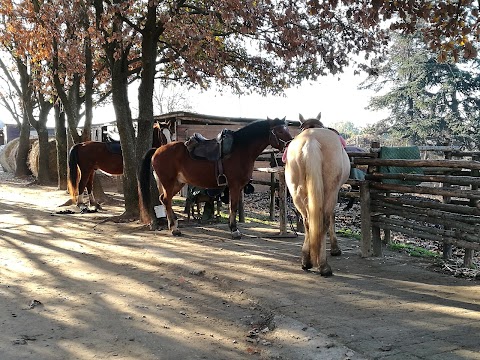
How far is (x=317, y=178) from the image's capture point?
4.92 metres

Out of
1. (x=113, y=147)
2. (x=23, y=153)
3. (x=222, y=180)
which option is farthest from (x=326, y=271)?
(x=23, y=153)

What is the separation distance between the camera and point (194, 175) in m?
8.20

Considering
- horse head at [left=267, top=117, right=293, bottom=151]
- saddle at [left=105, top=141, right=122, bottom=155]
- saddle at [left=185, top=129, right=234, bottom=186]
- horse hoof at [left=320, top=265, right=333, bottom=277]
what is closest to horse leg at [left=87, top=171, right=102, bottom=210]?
saddle at [left=105, top=141, right=122, bottom=155]

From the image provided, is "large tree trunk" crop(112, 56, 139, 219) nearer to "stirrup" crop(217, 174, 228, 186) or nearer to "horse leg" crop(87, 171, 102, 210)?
"horse leg" crop(87, 171, 102, 210)

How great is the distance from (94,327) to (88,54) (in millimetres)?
10961

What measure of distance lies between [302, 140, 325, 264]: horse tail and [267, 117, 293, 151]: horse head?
2.26 m

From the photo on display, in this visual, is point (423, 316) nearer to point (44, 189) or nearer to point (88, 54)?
point (88, 54)

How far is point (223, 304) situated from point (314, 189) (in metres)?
1.59

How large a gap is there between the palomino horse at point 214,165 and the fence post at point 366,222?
5.60 feet

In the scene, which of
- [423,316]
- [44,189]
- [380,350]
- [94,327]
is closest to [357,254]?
[423,316]

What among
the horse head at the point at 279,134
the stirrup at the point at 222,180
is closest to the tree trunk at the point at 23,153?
the stirrup at the point at 222,180

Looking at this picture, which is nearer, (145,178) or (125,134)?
(145,178)

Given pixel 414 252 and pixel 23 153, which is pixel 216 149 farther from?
pixel 23 153

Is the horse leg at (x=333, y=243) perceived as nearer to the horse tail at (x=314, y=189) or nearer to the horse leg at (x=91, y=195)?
the horse tail at (x=314, y=189)
